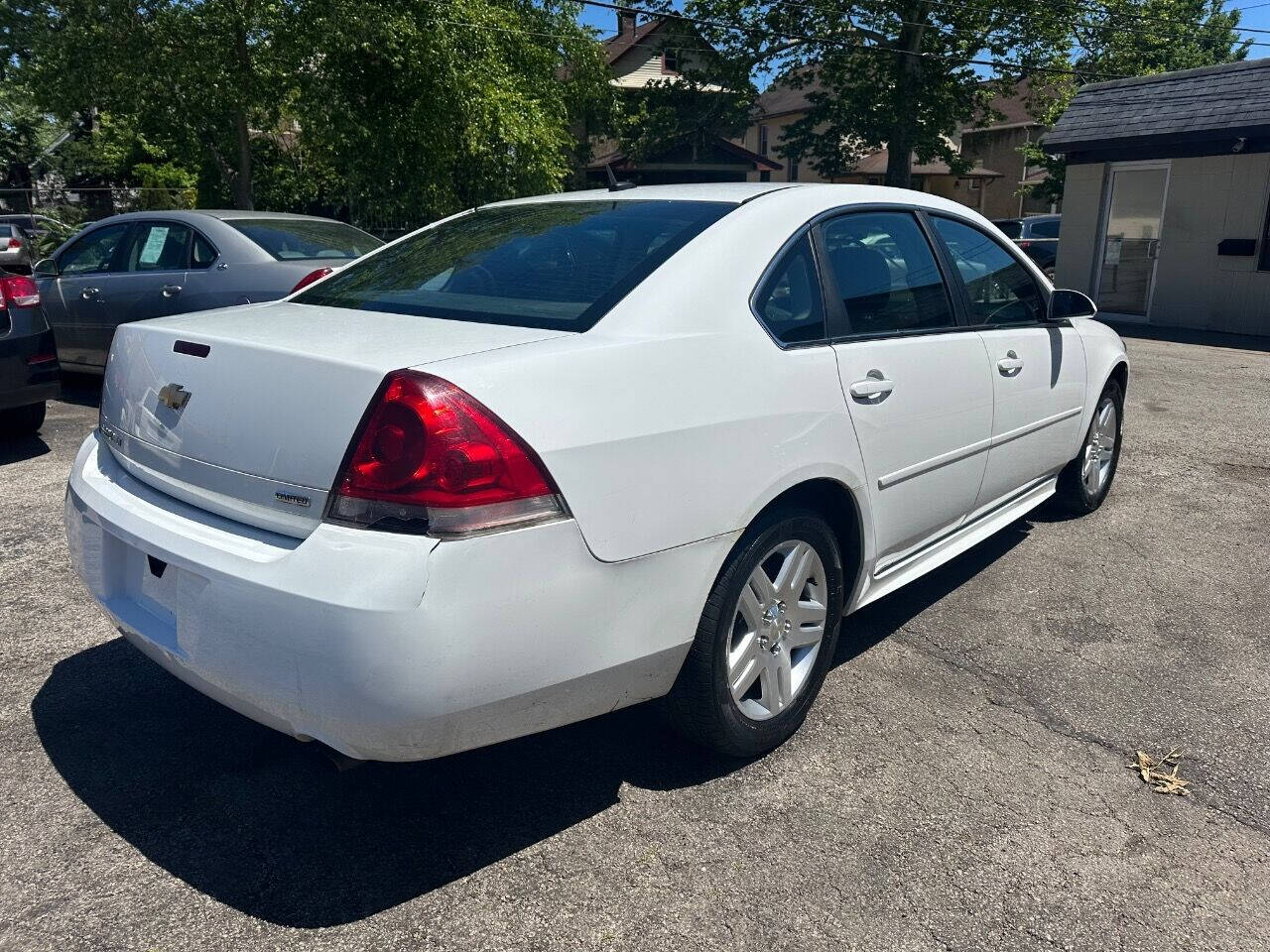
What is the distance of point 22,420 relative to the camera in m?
6.62

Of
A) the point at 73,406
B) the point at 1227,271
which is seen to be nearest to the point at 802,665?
the point at 73,406

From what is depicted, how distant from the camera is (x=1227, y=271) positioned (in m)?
14.5

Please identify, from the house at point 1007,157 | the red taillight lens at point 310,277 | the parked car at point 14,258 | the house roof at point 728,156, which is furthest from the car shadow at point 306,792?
the house at point 1007,157

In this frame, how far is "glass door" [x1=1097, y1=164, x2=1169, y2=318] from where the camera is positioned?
1548 cm

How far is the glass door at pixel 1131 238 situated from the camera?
1548 cm

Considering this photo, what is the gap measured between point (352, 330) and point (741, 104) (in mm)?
30535

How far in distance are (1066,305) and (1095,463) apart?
4.05ft

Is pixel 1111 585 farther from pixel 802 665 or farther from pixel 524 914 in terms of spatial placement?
pixel 524 914

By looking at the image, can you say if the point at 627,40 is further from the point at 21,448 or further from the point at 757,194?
the point at 757,194

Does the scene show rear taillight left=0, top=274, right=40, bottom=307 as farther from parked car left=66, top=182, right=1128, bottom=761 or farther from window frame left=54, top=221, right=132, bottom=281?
parked car left=66, top=182, right=1128, bottom=761

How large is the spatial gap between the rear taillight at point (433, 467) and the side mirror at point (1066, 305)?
310 cm

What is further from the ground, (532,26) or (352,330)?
(532,26)

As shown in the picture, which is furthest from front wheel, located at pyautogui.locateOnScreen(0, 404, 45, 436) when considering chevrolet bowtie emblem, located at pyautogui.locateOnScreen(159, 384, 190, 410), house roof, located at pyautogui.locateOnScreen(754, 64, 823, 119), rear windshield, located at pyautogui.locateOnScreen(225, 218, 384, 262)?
house roof, located at pyautogui.locateOnScreen(754, 64, 823, 119)

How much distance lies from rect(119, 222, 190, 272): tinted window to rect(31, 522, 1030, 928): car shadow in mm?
4907
